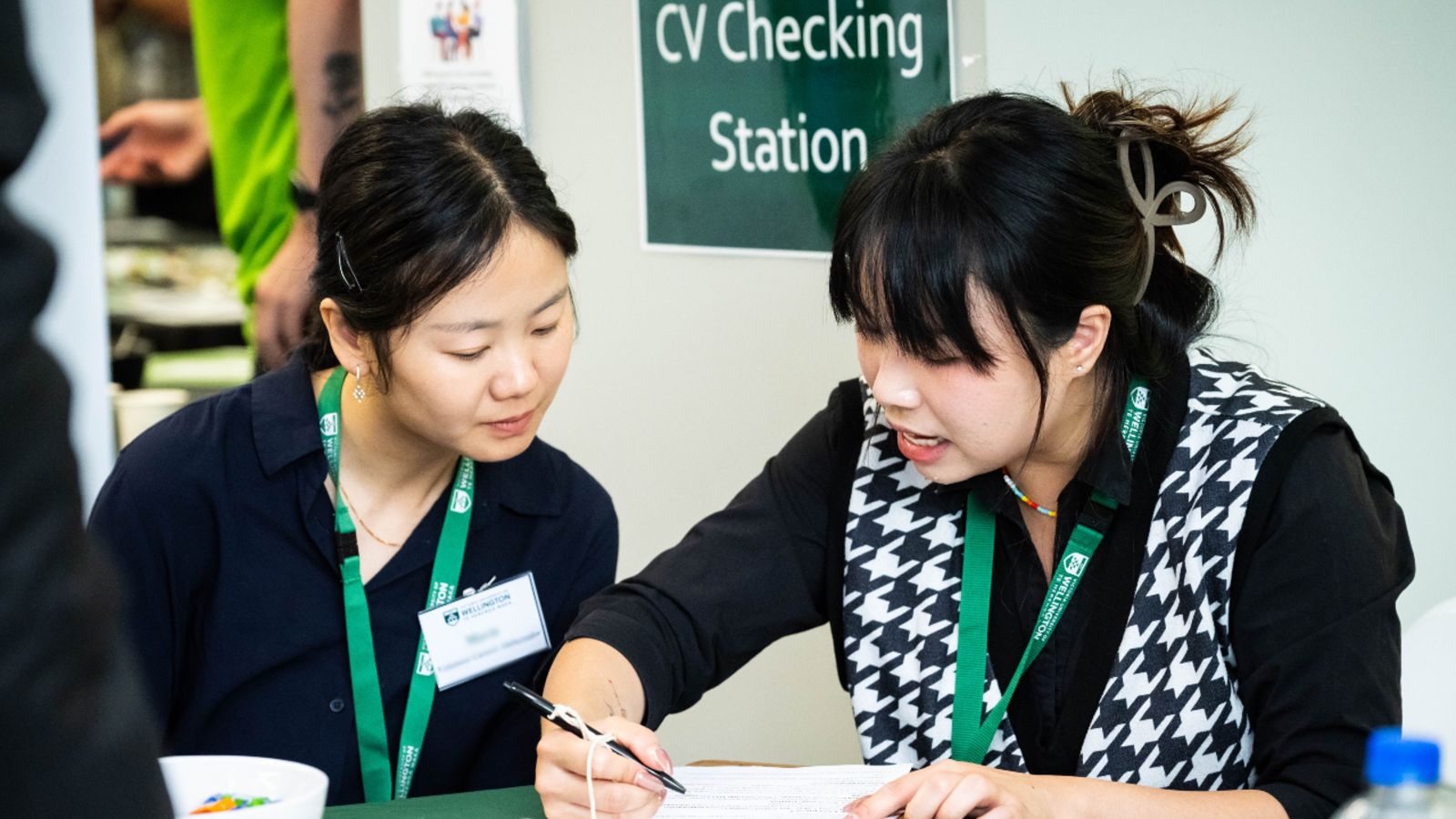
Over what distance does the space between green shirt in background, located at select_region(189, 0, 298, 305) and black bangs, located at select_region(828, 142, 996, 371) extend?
83.8 inches

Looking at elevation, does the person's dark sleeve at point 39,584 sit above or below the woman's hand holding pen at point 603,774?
above

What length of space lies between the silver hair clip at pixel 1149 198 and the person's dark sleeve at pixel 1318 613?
235 millimetres

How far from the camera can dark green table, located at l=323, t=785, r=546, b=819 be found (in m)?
1.43

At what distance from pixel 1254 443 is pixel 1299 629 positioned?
192 mm

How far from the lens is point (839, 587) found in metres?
1.71

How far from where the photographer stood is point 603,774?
1.33 m

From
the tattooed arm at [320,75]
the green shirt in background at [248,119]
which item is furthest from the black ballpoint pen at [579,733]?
the green shirt in background at [248,119]

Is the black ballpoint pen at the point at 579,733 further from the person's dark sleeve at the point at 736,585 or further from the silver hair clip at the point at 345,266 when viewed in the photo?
the silver hair clip at the point at 345,266

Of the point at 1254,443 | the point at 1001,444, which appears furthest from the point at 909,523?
the point at 1254,443

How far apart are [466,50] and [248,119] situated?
56cm

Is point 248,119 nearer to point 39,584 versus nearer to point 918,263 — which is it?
point 918,263

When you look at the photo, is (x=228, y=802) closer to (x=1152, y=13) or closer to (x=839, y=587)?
(x=839, y=587)

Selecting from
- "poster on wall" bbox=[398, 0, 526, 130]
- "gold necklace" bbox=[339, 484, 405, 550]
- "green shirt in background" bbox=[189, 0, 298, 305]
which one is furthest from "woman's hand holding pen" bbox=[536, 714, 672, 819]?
"green shirt in background" bbox=[189, 0, 298, 305]

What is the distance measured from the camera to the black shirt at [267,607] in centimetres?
168
